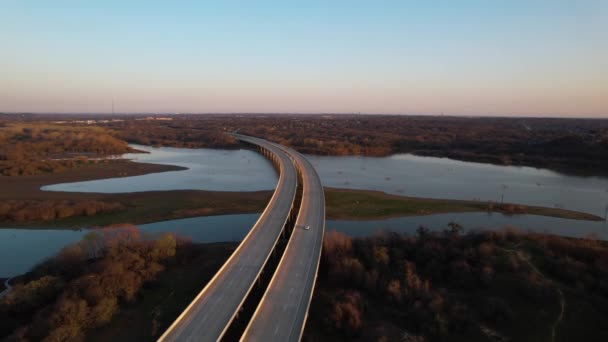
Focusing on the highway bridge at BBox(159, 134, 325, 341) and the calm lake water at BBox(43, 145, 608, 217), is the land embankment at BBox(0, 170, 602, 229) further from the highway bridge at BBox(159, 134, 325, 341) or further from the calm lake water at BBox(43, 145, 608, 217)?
the highway bridge at BBox(159, 134, 325, 341)

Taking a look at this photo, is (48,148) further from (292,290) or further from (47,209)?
(292,290)

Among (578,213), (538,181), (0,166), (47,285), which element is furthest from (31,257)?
(538,181)

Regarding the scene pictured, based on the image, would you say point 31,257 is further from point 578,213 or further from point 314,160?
point 314,160

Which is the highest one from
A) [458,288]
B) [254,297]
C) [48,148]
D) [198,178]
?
[48,148]

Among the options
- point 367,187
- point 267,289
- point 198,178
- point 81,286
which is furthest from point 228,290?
point 198,178

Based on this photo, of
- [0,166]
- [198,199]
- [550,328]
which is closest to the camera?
[550,328]

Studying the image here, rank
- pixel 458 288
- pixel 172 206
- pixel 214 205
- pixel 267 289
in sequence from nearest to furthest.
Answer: pixel 267 289
pixel 458 288
pixel 172 206
pixel 214 205

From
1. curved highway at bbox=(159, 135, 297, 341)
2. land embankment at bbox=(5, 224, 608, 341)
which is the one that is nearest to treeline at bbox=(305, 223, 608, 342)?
land embankment at bbox=(5, 224, 608, 341)
